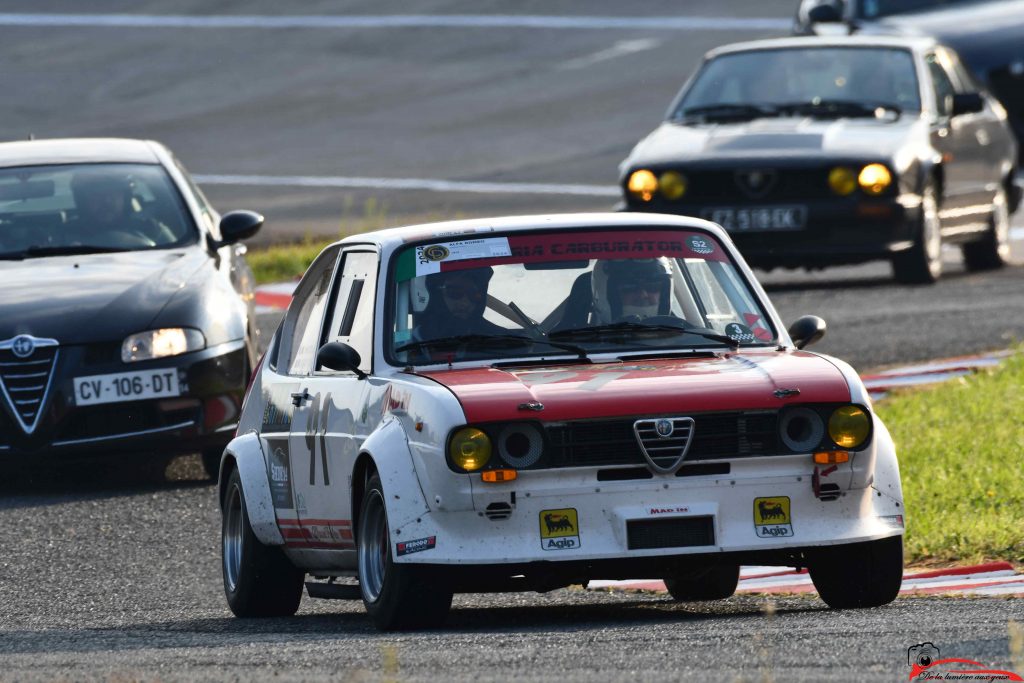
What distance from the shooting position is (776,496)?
7242mm

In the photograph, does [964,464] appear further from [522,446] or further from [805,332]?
[522,446]

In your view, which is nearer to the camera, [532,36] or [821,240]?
[821,240]

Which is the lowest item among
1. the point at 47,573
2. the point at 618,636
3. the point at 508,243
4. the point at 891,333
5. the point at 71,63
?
the point at 71,63

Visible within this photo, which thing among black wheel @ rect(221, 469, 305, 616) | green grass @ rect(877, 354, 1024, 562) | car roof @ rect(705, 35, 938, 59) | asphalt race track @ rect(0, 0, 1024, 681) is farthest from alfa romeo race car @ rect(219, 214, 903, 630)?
car roof @ rect(705, 35, 938, 59)

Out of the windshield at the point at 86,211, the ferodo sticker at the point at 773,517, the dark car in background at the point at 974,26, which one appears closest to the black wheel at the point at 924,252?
the dark car in background at the point at 974,26

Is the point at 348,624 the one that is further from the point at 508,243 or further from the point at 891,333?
the point at 891,333

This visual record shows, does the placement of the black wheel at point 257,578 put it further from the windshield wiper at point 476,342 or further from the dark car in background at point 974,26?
the dark car in background at point 974,26

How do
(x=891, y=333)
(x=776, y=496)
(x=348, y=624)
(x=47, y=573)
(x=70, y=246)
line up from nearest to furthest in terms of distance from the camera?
(x=776, y=496) → (x=348, y=624) → (x=47, y=573) → (x=70, y=246) → (x=891, y=333)

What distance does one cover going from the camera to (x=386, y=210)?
76.1ft

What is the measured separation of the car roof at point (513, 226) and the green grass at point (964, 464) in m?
1.66

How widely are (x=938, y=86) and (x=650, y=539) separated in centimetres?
1084

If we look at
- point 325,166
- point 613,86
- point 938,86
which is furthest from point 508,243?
point 613,86

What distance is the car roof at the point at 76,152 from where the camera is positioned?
1248cm

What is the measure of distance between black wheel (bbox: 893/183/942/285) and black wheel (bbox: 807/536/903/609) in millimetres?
8915
